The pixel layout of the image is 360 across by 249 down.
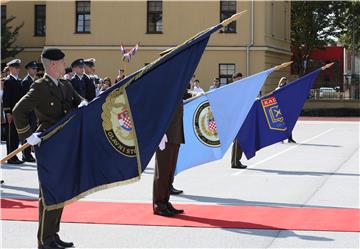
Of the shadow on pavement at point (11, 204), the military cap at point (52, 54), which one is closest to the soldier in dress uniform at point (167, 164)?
the shadow on pavement at point (11, 204)

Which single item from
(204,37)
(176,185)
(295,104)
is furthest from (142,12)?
(204,37)

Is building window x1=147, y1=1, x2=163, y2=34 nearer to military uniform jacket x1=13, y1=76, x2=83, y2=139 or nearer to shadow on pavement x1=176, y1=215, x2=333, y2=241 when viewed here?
shadow on pavement x1=176, y1=215, x2=333, y2=241

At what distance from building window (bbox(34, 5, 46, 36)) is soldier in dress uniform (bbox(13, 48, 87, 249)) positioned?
37989 millimetres

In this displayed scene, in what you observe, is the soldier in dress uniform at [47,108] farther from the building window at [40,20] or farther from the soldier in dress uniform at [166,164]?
the building window at [40,20]

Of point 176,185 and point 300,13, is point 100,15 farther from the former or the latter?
point 176,185

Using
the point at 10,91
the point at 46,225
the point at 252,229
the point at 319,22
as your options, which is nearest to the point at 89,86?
the point at 10,91

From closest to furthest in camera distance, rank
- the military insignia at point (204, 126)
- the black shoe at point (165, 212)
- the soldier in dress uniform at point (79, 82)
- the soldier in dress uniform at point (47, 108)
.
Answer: the soldier in dress uniform at point (47, 108) → the black shoe at point (165, 212) → the military insignia at point (204, 126) → the soldier in dress uniform at point (79, 82)

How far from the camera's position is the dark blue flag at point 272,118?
1330 centimetres

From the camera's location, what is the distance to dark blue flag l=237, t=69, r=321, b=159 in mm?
13305

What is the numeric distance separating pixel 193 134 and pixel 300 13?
44954mm

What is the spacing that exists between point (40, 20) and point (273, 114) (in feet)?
106

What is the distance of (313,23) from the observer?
175ft

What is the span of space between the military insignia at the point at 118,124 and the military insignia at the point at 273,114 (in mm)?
7323

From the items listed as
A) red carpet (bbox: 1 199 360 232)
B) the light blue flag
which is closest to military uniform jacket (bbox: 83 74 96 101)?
the light blue flag
